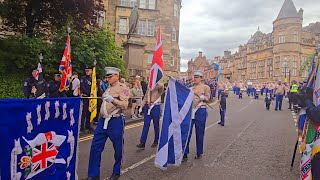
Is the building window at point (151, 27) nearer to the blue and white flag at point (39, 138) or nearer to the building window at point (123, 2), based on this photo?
the building window at point (123, 2)

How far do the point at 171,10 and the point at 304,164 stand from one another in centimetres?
4101

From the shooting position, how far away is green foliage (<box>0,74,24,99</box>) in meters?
13.8

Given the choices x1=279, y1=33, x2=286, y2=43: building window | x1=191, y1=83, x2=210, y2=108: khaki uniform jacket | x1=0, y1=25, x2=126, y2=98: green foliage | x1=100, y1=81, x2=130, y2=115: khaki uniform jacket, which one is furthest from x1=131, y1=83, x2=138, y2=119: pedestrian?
x1=279, y1=33, x2=286, y2=43: building window

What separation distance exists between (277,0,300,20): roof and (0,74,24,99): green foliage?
86.1 meters

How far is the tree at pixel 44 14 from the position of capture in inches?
592

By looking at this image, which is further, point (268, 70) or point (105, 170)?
point (268, 70)

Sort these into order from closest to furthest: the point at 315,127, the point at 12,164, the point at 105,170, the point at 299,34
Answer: the point at 12,164
the point at 315,127
the point at 105,170
the point at 299,34

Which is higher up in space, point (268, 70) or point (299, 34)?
point (299, 34)

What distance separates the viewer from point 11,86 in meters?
14.2

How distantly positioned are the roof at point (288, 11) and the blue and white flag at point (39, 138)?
9239 centimetres

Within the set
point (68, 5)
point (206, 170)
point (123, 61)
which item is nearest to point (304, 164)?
point (206, 170)

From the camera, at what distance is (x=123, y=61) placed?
20.3 metres

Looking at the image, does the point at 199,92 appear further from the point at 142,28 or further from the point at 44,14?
the point at 142,28

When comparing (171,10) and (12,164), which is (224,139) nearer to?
(12,164)
